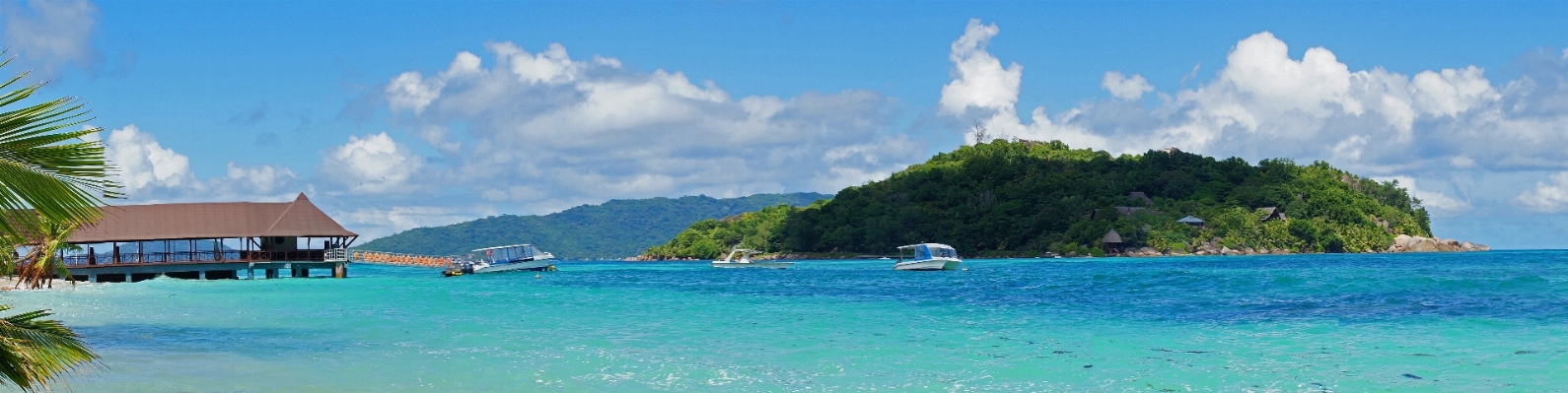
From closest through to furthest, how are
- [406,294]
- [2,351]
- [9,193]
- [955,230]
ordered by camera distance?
[9,193], [2,351], [406,294], [955,230]

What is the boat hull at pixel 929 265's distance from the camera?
56438 millimetres

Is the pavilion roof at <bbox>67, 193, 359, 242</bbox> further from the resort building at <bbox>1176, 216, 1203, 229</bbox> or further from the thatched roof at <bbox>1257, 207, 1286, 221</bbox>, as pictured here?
the thatched roof at <bbox>1257, 207, 1286, 221</bbox>

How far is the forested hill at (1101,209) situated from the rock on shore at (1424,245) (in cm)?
118

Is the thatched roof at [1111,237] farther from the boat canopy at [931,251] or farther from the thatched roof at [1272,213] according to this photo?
the boat canopy at [931,251]

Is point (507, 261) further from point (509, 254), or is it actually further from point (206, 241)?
point (206, 241)

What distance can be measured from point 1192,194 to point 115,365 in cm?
11202

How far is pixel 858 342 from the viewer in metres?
17.3

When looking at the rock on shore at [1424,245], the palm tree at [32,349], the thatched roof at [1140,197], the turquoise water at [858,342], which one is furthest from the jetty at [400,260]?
the rock on shore at [1424,245]

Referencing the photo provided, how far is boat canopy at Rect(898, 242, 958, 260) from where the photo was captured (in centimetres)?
5797

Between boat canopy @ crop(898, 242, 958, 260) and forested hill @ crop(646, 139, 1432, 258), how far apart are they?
44463mm

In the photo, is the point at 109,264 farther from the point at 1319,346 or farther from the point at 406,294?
the point at 1319,346

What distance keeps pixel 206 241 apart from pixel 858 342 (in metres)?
43.2

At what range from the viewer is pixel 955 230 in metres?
113

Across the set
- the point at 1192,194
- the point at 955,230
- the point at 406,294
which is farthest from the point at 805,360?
the point at 1192,194
